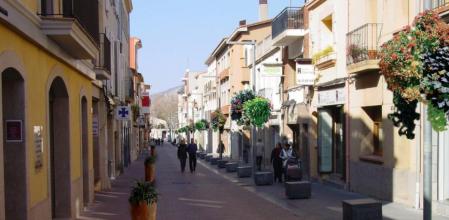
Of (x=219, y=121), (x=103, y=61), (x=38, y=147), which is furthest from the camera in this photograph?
(x=219, y=121)

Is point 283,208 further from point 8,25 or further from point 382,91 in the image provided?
point 8,25

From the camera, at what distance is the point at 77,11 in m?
12.5

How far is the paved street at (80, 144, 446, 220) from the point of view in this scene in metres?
13.6

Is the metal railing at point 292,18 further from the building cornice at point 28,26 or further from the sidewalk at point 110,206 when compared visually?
the building cornice at point 28,26

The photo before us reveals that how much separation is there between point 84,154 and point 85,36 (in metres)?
4.82

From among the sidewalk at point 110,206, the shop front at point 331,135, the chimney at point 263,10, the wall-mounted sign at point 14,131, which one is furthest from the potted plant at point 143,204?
the chimney at point 263,10

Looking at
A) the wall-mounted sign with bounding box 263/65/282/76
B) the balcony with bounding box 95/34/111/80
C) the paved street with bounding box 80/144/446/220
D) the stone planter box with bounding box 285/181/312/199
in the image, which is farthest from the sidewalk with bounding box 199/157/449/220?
the wall-mounted sign with bounding box 263/65/282/76

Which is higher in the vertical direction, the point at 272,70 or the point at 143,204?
the point at 272,70

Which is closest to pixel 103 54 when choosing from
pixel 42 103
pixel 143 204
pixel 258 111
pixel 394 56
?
pixel 42 103

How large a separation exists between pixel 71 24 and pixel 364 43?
29.9 feet

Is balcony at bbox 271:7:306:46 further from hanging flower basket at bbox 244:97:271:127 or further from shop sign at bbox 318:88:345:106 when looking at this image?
shop sign at bbox 318:88:345:106

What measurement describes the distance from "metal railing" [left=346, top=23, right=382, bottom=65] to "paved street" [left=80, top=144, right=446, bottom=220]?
3.83 meters

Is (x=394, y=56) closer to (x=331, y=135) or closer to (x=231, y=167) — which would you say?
(x=331, y=135)

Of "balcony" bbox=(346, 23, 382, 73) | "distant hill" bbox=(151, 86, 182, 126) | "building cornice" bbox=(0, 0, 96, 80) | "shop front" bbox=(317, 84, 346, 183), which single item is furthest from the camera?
"distant hill" bbox=(151, 86, 182, 126)
